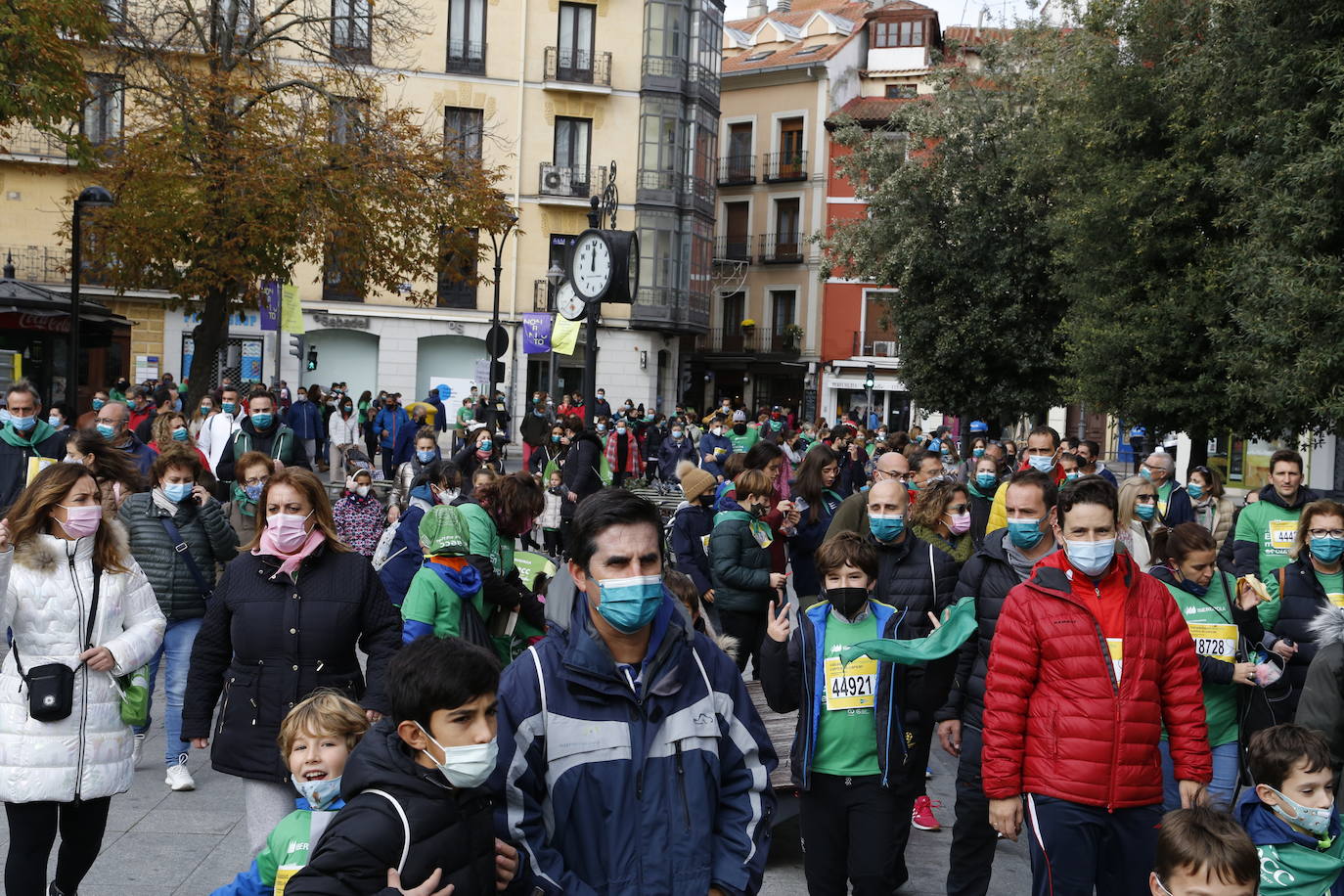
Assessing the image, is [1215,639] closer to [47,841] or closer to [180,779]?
[47,841]

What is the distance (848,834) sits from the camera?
5371 mm

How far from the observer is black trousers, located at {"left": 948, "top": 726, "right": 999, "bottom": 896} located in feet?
19.0

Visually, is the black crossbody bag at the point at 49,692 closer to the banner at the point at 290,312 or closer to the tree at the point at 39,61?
A: the tree at the point at 39,61

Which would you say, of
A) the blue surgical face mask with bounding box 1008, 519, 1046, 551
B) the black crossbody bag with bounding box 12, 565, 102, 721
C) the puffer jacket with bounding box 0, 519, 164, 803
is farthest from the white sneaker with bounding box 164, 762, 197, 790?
the blue surgical face mask with bounding box 1008, 519, 1046, 551

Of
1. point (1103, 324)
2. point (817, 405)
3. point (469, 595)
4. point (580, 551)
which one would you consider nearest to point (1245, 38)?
point (1103, 324)

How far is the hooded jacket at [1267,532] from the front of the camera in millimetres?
8258

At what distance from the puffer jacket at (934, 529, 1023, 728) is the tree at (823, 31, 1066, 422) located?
23675mm

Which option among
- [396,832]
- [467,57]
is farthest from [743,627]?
[467,57]

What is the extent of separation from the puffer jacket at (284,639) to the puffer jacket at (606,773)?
1923 millimetres

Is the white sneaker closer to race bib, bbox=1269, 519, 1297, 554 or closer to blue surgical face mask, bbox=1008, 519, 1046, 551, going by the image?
blue surgical face mask, bbox=1008, 519, 1046, 551

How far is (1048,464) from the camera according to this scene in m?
10.5

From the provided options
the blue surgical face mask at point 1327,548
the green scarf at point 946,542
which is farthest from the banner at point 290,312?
the blue surgical face mask at point 1327,548

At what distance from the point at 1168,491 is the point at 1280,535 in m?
2.91

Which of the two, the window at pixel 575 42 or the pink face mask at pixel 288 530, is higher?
the window at pixel 575 42
